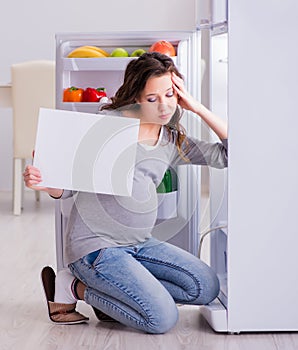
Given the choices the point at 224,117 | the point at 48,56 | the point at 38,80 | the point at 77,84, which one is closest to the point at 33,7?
the point at 48,56

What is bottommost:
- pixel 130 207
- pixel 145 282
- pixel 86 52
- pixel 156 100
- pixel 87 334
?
pixel 87 334

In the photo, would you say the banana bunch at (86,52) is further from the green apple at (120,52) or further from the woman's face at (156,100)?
the woman's face at (156,100)

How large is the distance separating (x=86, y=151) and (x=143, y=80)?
221mm

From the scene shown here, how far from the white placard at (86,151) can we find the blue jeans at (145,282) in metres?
0.17

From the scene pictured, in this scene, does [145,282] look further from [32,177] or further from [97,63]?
[97,63]

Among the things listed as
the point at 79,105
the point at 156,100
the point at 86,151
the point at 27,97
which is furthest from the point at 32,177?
the point at 27,97

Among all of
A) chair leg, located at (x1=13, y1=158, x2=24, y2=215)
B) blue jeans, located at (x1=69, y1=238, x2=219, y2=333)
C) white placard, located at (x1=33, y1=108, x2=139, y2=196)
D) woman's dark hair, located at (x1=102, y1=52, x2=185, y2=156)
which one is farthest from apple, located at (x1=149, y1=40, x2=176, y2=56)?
chair leg, located at (x1=13, y1=158, x2=24, y2=215)

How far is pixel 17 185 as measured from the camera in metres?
4.30

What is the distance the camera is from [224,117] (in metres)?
2.17

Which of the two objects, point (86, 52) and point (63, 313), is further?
point (86, 52)

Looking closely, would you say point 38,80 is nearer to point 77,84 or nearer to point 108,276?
point 77,84

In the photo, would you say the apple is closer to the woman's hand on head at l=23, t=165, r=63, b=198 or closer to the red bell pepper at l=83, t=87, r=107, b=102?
the red bell pepper at l=83, t=87, r=107, b=102

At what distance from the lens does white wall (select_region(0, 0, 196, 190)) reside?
17.0 ft

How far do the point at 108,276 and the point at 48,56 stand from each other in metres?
3.40
